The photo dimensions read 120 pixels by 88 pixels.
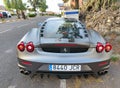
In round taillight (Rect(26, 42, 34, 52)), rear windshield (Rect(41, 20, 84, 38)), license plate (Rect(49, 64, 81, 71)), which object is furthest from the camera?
rear windshield (Rect(41, 20, 84, 38))

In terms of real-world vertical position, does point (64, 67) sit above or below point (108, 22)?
above

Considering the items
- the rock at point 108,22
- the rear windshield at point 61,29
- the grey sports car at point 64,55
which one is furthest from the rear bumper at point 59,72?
the rock at point 108,22

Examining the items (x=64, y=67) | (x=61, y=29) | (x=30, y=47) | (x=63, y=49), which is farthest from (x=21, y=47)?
(x=61, y=29)

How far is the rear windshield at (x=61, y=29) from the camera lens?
13.4 feet

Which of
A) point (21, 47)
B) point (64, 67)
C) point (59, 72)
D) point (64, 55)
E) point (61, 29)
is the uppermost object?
point (61, 29)

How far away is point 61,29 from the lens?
4492 millimetres

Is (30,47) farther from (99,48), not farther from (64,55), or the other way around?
(99,48)

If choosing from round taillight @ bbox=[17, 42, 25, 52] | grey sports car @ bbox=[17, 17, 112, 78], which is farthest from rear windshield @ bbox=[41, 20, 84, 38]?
round taillight @ bbox=[17, 42, 25, 52]

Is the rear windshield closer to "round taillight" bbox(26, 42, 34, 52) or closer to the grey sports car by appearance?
the grey sports car

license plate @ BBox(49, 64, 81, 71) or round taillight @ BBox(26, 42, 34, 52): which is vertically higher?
round taillight @ BBox(26, 42, 34, 52)

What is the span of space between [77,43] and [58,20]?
1647mm

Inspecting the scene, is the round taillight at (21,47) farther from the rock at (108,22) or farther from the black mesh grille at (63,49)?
the rock at (108,22)

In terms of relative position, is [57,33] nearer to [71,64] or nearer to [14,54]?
[71,64]

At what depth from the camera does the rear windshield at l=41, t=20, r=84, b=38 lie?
4.09m
